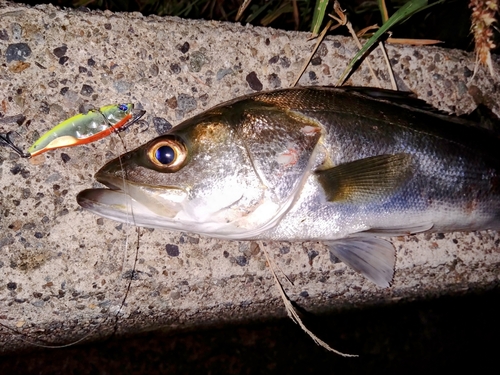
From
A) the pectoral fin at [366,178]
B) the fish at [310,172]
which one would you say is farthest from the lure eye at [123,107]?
the pectoral fin at [366,178]

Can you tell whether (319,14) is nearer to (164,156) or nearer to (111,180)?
(164,156)

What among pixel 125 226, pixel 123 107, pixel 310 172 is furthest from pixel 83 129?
pixel 310 172

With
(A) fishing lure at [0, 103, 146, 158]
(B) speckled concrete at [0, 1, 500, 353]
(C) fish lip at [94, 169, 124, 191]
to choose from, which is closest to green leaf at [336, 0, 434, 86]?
(B) speckled concrete at [0, 1, 500, 353]

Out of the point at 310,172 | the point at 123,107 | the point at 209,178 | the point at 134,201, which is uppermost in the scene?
the point at 123,107

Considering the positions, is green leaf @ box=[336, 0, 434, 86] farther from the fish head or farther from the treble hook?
the treble hook

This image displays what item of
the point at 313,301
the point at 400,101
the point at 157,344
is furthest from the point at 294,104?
the point at 157,344

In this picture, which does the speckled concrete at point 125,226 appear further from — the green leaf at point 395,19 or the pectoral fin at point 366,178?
the pectoral fin at point 366,178

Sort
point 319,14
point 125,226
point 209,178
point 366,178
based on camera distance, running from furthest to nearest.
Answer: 1. point 319,14
2. point 125,226
3. point 366,178
4. point 209,178

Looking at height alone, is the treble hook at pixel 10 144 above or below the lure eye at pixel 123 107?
below
